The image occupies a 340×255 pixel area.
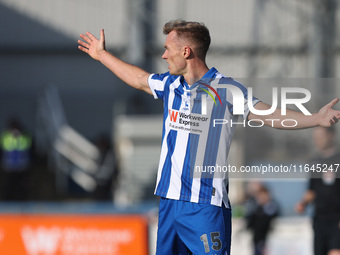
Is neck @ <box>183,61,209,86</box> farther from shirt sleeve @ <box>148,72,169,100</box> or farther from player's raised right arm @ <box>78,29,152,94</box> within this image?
player's raised right arm @ <box>78,29,152,94</box>

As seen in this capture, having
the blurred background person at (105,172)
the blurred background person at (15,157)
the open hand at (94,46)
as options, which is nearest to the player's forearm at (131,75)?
the open hand at (94,46)

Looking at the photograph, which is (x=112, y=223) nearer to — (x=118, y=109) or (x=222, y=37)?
(x=118, y=109)

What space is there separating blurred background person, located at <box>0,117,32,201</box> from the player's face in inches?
398

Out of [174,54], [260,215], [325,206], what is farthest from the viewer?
[260,215]

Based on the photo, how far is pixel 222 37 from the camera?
2141cm

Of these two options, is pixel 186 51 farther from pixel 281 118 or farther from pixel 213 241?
pixel 213 241

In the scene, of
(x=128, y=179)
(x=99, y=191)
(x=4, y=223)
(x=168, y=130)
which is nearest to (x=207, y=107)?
(x=168, y=130)

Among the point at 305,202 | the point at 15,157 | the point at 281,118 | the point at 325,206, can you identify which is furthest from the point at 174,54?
the point at 15,157

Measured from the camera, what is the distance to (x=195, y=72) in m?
4.34

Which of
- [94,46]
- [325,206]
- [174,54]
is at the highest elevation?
[94,46]

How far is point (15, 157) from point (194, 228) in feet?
34.7

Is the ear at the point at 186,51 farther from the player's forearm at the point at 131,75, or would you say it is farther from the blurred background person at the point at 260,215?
the blurred background person at the point at 260,215

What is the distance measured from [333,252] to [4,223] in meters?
4.68

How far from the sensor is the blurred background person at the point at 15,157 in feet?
46.4
